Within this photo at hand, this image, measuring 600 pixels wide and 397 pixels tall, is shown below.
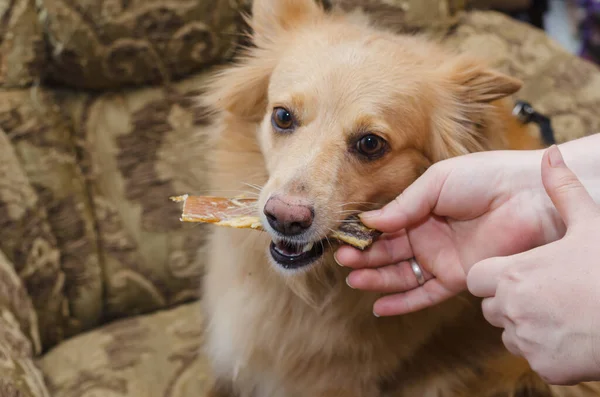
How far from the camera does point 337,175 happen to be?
109 cm

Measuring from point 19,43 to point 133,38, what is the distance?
295 millimetres

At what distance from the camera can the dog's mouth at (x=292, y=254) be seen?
109 centimetres

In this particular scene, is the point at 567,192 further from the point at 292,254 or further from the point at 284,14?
the point at 284,14

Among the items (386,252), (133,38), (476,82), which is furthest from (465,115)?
(133,38)

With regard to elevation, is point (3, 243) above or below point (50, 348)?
above

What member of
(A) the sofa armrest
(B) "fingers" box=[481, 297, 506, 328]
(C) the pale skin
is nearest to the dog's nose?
(C) the pale skin

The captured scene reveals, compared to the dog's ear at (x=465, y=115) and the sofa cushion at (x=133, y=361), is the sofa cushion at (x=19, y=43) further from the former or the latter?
the dog's ear at (x=465, y=115)

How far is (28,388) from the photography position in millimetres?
1215

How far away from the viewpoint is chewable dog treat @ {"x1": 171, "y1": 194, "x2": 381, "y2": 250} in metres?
1.07

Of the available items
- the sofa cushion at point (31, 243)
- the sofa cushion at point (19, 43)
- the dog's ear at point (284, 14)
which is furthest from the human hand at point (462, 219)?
the sofa cushion at point (19, 43)

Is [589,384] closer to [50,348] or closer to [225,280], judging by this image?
[225,280]

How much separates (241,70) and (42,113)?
2.06ft

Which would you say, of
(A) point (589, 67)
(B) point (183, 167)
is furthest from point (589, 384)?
(B) point (183, 167)

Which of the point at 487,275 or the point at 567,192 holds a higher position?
the point at 567,192
